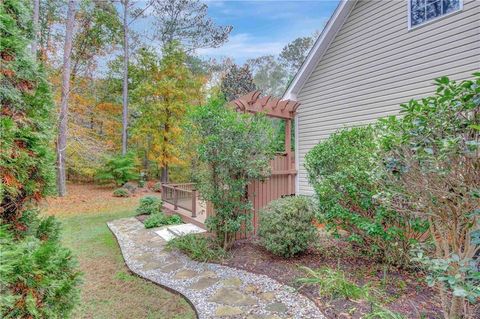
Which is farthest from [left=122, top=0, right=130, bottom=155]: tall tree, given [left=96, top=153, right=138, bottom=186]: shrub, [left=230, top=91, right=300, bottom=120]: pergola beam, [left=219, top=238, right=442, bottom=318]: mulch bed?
[left=219, top=238, right=442, bottom=318]: mulch bed

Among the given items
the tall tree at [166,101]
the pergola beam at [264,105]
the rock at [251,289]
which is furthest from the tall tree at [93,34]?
the rock at [251,289]

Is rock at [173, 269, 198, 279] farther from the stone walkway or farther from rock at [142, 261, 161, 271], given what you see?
rock at [142, 261, 161, 271]

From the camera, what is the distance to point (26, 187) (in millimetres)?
1793

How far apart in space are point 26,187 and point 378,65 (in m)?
7.16

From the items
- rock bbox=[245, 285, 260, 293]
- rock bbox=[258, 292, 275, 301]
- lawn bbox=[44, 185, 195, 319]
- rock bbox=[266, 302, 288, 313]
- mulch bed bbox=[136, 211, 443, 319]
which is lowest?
lawn bbox=[44, 185, 195, 319]

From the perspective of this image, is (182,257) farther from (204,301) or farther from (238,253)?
(204,301)

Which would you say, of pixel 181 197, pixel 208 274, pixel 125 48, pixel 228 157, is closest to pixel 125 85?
pixel 125 48

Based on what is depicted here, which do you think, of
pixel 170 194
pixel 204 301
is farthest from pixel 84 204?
pixel 204 301

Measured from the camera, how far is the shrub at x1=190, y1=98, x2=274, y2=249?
4.66 metres

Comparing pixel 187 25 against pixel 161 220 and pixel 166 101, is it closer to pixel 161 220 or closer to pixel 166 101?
pixel 166 101

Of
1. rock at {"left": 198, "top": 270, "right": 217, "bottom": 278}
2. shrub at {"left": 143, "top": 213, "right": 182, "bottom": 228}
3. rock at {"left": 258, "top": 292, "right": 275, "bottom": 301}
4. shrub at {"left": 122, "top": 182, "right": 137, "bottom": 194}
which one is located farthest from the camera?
shrub at {"left": 122, "top": 182, "right": 137, "bottom": 194}

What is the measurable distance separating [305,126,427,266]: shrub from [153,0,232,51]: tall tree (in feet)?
47.7

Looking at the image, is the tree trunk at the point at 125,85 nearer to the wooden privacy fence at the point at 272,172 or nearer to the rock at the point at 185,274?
the wooden privacy fence at the point at 272,172

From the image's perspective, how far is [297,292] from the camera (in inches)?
133
